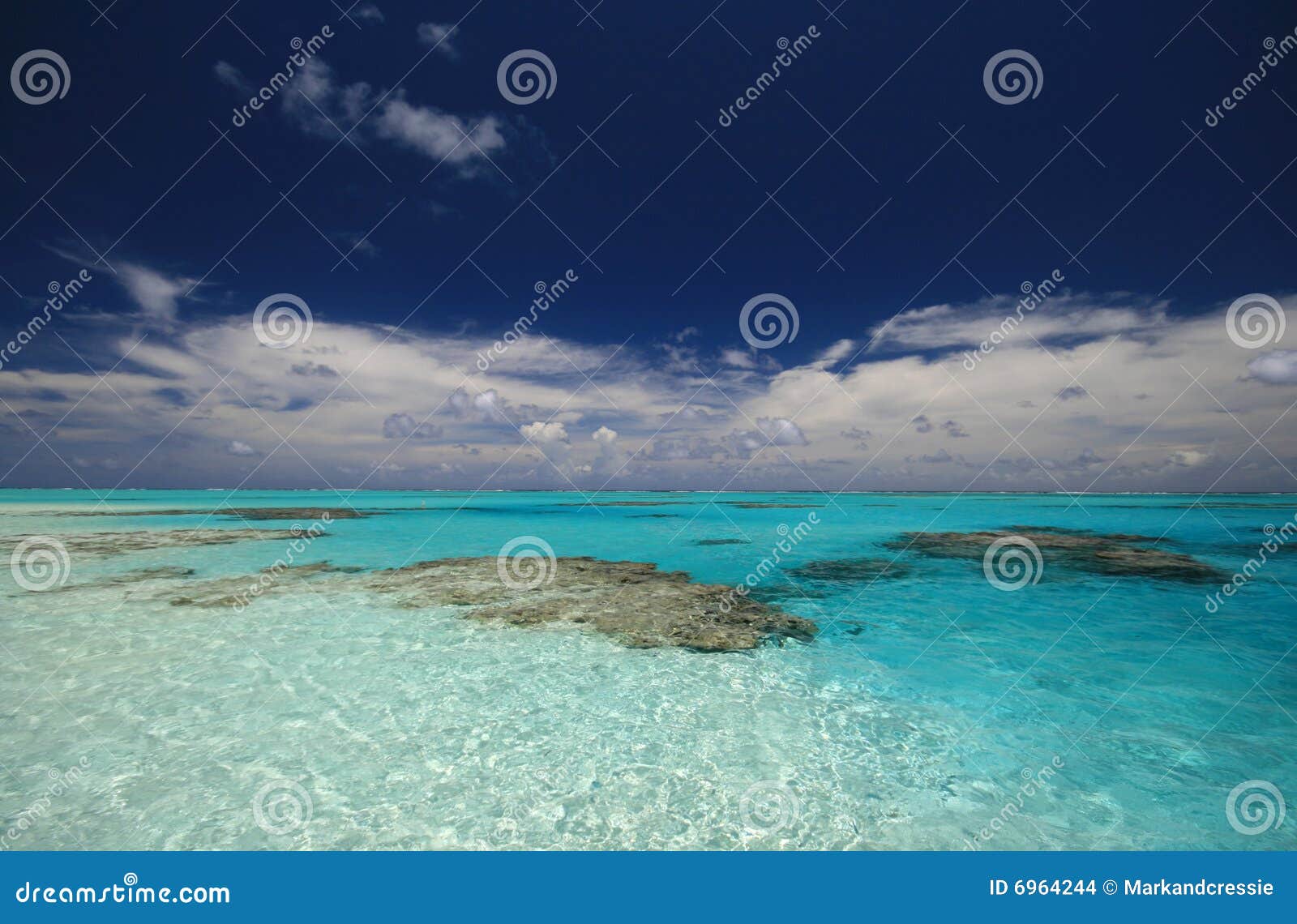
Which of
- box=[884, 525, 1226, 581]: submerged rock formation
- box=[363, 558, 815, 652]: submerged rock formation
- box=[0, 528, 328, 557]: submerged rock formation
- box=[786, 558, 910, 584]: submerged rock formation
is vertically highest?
box=[0, 528, 328, 557]: submerged rock formation

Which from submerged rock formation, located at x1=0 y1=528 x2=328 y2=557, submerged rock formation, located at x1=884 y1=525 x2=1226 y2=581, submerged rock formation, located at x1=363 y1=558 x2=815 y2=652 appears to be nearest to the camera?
submerged rock formation, located at x1=363 y1=558 x2=815 y2=652

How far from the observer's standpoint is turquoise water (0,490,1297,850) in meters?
6.12

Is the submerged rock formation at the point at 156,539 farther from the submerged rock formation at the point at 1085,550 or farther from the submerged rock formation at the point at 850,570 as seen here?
the submerged rock formation at the point at 1085,550

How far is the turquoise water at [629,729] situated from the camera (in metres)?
6.12

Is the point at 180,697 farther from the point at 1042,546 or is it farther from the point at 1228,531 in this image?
the point at 1228,531

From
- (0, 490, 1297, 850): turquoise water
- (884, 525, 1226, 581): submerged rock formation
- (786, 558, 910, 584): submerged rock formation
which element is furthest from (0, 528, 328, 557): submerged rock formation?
(884, 525, 1226, 581): submerged rock formation

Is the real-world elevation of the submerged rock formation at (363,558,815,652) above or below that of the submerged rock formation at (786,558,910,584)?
above

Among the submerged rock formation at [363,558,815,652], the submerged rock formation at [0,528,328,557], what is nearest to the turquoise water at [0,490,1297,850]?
the submerged rock formation at [363,558,815,652]

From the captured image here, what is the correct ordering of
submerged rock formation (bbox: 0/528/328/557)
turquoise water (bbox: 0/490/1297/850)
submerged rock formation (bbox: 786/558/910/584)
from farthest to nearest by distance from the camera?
1. submerged rock formation (bbox: 0/528/328/557)
2. submerged rock formation (bbox: 786/558/910/584)
3. turquoise water (bbox: 0/490/1297/850)

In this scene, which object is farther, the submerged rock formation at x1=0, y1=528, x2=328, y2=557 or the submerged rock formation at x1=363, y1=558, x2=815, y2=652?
the submerged rock formation at x1=0, y1=528, x2=328, y2=557

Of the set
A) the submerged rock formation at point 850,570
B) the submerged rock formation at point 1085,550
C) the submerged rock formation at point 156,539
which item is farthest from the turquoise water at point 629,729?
the submerged rock formation at point 156,539

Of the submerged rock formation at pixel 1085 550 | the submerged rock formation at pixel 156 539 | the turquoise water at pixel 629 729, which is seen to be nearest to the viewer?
the turquoise water at pixel 629 729

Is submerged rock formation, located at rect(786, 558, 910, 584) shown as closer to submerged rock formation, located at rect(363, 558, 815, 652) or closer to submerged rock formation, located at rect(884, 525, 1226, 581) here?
submerged rock formation, located at rect(884, 525, 1226, 581)

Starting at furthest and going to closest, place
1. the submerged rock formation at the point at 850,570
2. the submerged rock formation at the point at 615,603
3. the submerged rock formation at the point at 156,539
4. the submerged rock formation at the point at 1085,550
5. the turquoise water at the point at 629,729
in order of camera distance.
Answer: the submerged rock formation at the point at 156,539
the submerged rock formation at the point at 1085,550
the submerged rock formation at the point at 850,570
the submerged rock formation at the point at 615,603
the turquoise water at the point at 629,729
